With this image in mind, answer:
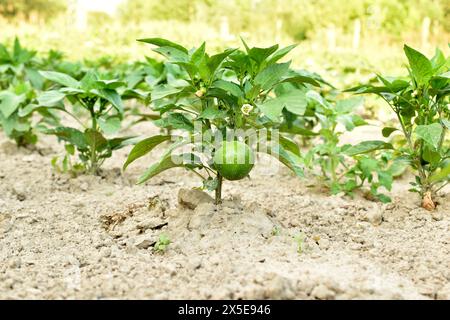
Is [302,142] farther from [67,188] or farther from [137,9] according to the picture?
[137,9]

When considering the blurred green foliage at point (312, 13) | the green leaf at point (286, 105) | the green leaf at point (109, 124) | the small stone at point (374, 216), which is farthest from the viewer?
the blurred green foliage at point (312, 13)

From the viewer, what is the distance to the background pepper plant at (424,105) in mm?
2191

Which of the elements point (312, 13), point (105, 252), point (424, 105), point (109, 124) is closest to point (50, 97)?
point (109, 124)

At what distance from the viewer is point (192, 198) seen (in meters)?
2.17

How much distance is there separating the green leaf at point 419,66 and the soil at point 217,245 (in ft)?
1.78

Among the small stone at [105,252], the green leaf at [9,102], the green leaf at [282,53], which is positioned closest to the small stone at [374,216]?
the green leaf at [282,53]

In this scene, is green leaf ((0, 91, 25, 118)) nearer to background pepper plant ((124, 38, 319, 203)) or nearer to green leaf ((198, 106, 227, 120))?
background pepper plant ((124, 38, 319, 203))

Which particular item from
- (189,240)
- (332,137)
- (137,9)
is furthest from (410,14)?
(137,9)

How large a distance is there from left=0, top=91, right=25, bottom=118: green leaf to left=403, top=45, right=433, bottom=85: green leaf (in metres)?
2.16

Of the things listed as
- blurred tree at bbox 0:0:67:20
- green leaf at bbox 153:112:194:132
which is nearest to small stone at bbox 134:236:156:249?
green leaf at bbox 153:112:194:132

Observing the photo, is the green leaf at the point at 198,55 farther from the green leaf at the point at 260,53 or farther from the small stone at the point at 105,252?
the small stone at the point at 105,252

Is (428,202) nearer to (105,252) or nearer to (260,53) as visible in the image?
(260,53)

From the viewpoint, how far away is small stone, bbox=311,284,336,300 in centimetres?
155
